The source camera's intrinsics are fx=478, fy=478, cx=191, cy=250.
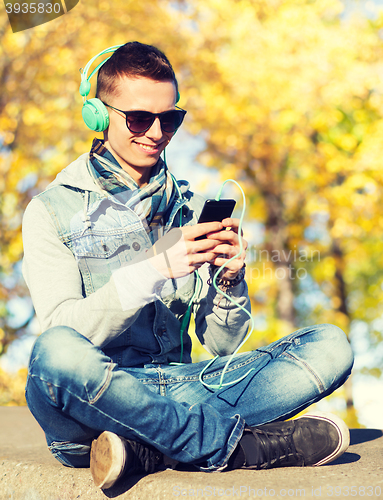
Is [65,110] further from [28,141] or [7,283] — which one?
[7,283]

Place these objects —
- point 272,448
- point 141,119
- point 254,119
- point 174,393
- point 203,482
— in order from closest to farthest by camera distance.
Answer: point 203,482 < point 272,448 < point 174,393 < point 141,119 < point 254,119

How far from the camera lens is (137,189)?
207 cm

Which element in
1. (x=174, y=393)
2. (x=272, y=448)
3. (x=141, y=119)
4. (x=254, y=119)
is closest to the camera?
(x=272, y=448)

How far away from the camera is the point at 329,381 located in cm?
178

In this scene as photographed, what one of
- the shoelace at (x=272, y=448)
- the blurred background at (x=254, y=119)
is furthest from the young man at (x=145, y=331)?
the blurred background at (x=254, y=119)

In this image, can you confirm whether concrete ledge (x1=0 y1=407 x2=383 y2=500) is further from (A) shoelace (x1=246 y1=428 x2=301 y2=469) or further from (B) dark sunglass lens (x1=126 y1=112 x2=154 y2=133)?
(B) dark sunglass lens (x1=126 y1=112 x2=154 y2=133)

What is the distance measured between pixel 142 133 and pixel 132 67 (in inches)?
11.2

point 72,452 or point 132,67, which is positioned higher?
point 132,67

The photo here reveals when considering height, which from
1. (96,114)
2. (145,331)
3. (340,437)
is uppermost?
(96,114)

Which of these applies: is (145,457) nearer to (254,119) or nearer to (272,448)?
(272,448)

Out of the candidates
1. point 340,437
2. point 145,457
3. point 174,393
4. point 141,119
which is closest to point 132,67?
point 141,119

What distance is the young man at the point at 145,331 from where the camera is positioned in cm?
151

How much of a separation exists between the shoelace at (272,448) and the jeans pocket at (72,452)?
23.1 inches

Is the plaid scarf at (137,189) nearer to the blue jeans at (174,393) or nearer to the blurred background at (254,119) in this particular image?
→ the blue jeans at (174,393)
